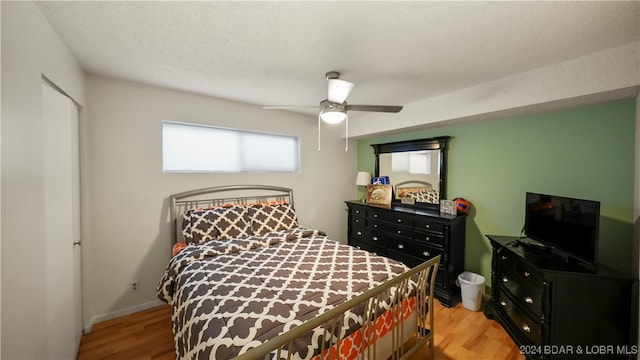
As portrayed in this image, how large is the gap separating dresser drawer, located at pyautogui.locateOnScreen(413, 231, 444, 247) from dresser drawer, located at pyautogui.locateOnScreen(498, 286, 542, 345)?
0.66 metres

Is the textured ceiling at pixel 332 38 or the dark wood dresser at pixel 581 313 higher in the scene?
the textured ceiling at pixel 332 38

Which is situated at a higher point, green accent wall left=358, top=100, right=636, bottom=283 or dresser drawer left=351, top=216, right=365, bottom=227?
green accent wall left=358, top=100, right=636, bottom=283

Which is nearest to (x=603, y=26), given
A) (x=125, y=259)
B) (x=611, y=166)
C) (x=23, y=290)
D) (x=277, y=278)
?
(x=611, y=166)

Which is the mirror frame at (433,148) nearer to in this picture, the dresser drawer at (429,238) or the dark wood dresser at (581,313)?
the dresser drawer at (429,238)

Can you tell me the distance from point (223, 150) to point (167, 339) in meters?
2.03

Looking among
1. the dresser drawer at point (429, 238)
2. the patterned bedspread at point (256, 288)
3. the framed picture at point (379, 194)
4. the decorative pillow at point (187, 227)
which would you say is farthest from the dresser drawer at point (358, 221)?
the decorative pillow at point (187, 227)

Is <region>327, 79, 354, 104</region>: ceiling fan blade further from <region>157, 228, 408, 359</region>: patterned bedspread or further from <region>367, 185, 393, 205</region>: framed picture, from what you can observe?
<region>367, 185, 393, 205</region>: framed picture

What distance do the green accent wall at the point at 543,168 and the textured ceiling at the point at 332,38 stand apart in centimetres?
70

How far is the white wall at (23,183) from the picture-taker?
103cm

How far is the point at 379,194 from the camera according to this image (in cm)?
380

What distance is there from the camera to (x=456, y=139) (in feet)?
10.00

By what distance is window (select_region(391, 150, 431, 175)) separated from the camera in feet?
10.8

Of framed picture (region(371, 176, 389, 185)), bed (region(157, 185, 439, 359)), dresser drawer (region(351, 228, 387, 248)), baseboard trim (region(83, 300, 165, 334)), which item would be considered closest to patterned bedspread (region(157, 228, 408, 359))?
bed (region(157, 185, 439, 359))

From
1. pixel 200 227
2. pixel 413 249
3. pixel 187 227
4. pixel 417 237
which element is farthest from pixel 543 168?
pixel 187 227
